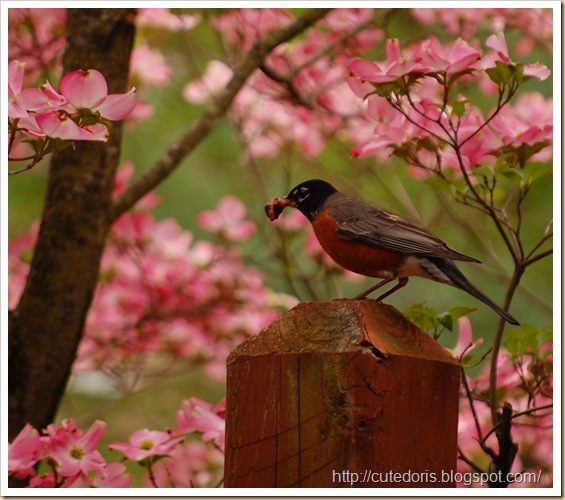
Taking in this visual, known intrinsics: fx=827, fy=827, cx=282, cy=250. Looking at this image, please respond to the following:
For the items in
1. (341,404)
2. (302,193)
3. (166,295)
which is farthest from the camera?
(166,295)

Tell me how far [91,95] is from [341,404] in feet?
2.91

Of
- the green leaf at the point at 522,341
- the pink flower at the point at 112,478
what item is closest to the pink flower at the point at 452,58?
the green leaf at the point at 522,341

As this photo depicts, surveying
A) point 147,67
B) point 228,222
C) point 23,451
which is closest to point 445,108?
point 23,451

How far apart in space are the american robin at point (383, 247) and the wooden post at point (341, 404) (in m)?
0.61

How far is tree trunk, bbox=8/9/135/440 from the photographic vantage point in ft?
9.11

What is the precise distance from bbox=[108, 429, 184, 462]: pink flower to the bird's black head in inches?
33.6

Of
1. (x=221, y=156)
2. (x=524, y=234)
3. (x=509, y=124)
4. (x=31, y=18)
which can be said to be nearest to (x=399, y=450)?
(x=509, y=124)

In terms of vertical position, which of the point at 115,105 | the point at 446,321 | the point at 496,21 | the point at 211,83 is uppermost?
the point at 496,21

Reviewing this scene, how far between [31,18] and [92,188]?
1.32 meters

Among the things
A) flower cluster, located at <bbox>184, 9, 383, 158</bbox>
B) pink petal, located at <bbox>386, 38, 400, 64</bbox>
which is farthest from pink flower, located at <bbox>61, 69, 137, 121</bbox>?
flower cluster, located at <bbox>184, 9, 383, 158</bbox>

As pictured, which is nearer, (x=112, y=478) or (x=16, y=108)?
(x=16, y=108)

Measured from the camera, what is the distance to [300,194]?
2.74 m

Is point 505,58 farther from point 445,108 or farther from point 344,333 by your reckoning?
point 344,333

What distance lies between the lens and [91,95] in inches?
73.0
